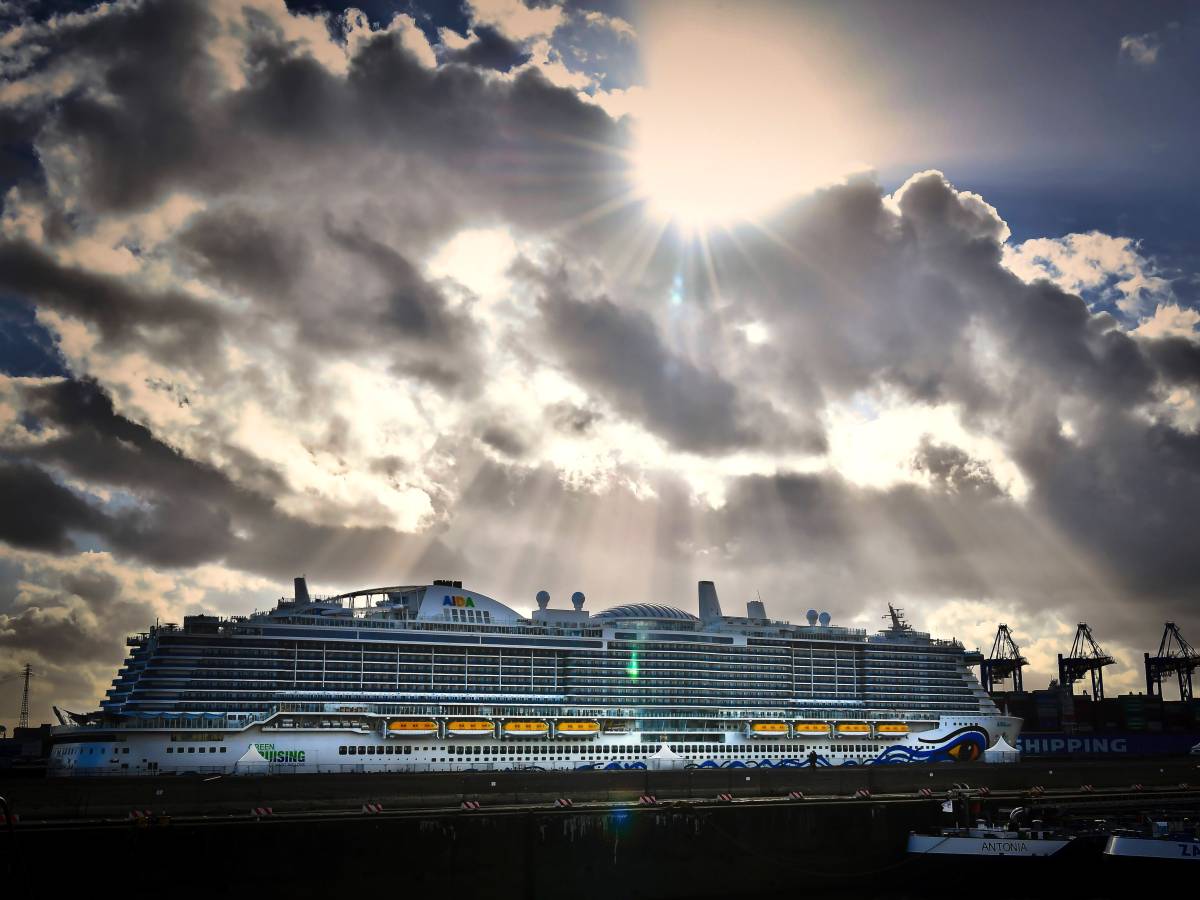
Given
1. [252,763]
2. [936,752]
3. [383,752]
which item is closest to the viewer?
[252,763]

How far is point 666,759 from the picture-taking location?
104 metres

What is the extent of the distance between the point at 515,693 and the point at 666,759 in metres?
15.9

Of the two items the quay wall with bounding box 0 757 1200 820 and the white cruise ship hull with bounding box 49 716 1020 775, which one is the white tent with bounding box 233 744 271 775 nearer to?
the white cruise ship hull with bounding box 49 716 1020 775

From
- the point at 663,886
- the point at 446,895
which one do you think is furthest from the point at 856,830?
the point at 446,895

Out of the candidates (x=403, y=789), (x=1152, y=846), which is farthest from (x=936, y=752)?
(x=403, y=789)

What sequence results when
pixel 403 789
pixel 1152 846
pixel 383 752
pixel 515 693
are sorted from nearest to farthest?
1. pixel 1152 846
2. pixel 403 789
3. pixel 383 752
4. pixel 515 693

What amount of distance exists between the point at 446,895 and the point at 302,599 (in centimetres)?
4693

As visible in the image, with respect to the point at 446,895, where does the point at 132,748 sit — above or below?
above

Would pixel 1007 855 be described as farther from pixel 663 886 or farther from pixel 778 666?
pixel 778 666

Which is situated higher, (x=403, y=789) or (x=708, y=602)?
(x=708, y=602)

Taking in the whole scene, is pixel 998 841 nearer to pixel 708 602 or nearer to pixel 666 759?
pixel 666 759

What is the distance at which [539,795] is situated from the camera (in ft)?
203

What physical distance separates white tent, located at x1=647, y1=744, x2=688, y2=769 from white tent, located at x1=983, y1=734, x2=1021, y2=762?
3847cm

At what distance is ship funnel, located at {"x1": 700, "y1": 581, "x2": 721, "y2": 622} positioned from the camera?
123 m
